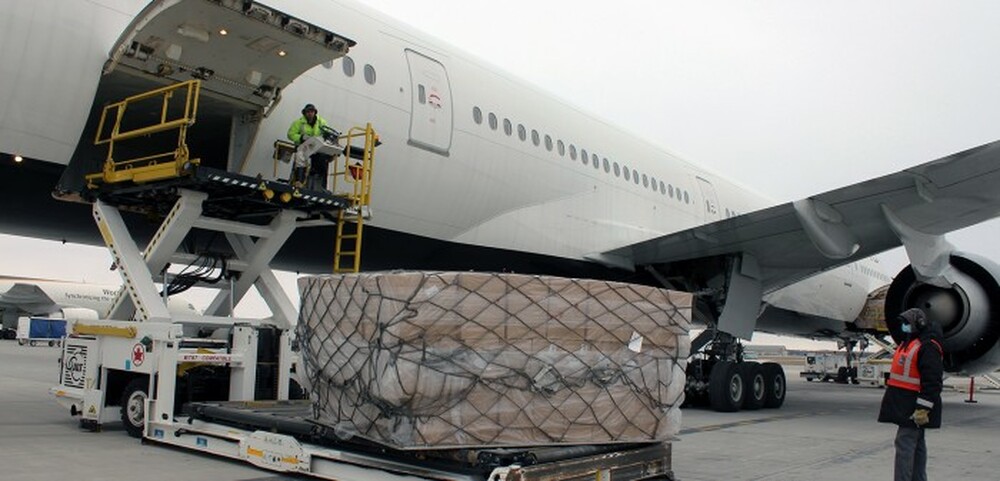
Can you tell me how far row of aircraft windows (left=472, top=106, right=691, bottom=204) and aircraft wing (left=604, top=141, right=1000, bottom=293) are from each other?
146cm

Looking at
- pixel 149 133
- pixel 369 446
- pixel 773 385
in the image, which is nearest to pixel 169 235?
pixel 149 133

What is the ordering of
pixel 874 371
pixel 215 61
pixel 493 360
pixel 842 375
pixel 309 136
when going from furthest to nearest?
pixel 842 375 → pixel 874 371 → pixel 309 136 → pixel 215 61 → pixel 493 360

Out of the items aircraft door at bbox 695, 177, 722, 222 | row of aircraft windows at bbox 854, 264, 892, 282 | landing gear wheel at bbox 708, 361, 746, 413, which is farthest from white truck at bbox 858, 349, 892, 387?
landing gear wheel at bbox 708, 361, 746, 413

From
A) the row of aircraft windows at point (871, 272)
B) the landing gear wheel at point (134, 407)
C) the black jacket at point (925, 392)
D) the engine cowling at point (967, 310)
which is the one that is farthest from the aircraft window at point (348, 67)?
the row of aircraft windows at point (871, 272)

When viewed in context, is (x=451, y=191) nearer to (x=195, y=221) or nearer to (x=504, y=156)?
(x=504, y=156)

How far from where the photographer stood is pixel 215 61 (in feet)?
24.4

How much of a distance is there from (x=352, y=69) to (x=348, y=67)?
0.18ft

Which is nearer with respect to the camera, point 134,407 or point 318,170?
point 134,407

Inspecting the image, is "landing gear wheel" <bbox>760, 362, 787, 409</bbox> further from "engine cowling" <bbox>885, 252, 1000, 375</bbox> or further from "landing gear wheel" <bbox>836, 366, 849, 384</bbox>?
"landing gear wheel" <bbox>836, 366, 849, 384</bbox>

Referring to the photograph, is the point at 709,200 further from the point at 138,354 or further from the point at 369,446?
the point at 369,446

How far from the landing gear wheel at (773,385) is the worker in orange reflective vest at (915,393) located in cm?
796

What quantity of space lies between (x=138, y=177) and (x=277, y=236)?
1360 millimetres

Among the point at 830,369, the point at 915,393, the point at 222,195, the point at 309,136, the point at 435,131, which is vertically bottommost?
the point at 830,369

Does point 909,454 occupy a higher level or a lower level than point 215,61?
lower
